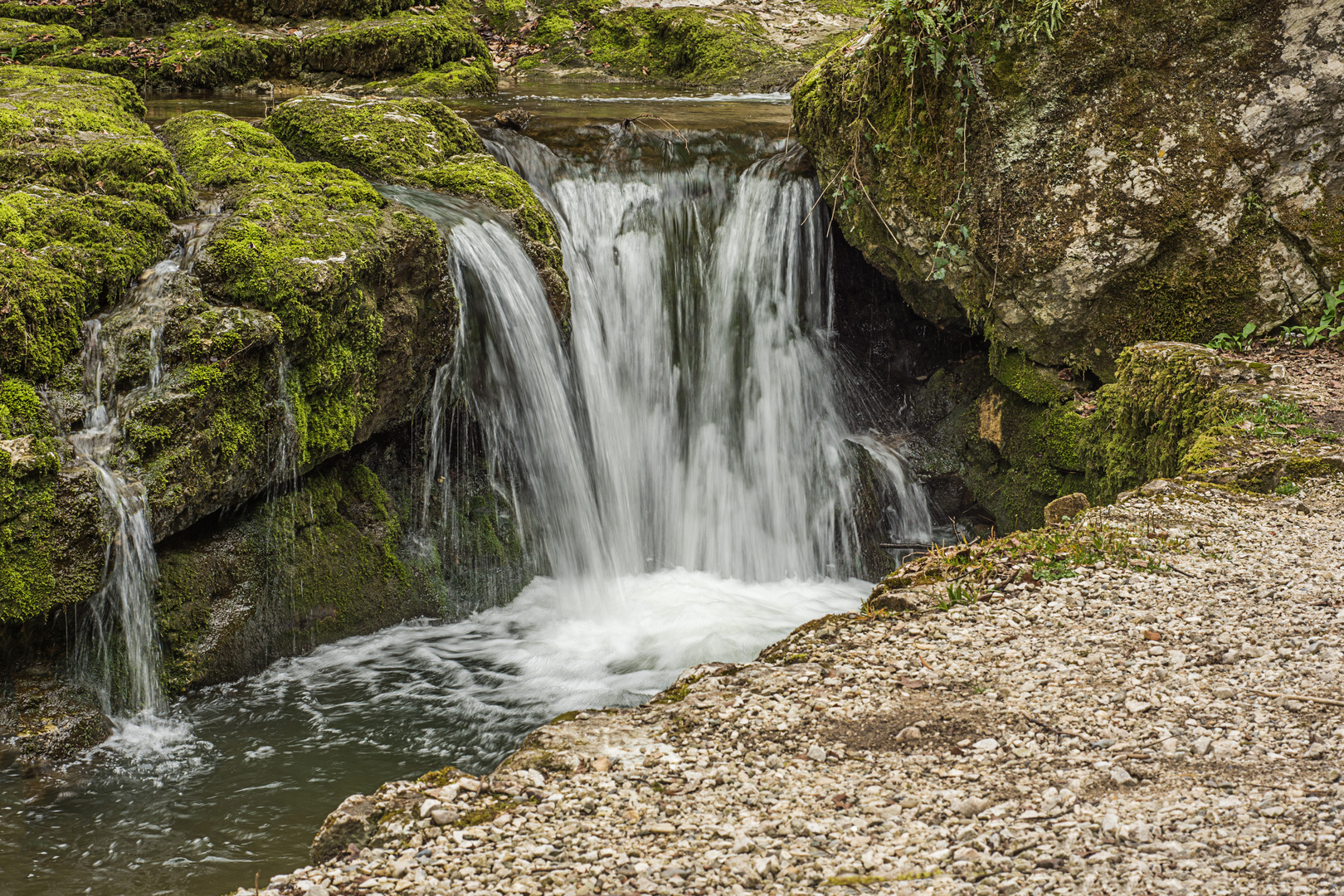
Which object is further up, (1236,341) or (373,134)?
(373,134)

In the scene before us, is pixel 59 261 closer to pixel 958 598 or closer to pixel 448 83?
pixel 958 598

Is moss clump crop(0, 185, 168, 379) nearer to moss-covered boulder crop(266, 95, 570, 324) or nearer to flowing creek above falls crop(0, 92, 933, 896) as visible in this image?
flowing creek above falls crop(0, 92, 933, 896)

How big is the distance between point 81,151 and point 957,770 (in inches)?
244

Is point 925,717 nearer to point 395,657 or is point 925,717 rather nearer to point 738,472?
point 395,657

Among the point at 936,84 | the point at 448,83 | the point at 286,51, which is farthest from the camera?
the point at 286,51

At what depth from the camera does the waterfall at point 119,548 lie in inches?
187

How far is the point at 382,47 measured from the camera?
12469 millimetres

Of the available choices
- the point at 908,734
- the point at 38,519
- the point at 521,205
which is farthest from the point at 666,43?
the point at 908,734

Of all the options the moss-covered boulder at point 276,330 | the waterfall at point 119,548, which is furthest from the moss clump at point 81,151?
the waterfall at point 119,548

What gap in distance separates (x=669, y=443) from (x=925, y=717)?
17.5ft

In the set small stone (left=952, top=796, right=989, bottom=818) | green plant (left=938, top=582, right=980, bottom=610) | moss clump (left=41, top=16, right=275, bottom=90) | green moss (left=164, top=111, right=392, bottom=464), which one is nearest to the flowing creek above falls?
green moss (left=164, top=111, right=392, bottom=464)

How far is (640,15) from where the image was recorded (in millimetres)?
14898

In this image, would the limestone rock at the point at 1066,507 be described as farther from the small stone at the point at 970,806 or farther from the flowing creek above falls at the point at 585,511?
the small stone at the point at 970,806

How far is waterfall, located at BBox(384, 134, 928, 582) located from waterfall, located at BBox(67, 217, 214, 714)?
3323 mm
